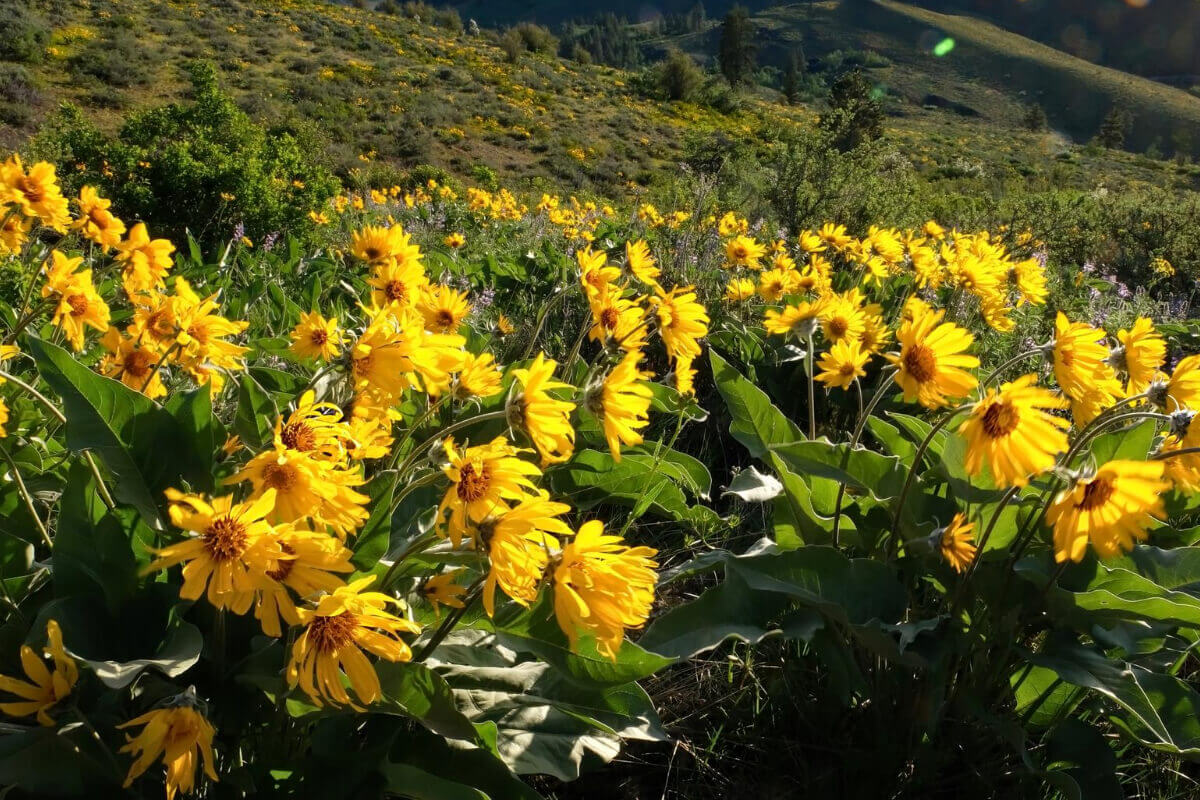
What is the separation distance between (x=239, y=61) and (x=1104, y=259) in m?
26.8

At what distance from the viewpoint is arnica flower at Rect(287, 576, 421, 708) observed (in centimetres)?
94

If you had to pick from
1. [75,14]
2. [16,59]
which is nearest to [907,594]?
[16,59]

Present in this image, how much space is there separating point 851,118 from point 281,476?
6686 mm

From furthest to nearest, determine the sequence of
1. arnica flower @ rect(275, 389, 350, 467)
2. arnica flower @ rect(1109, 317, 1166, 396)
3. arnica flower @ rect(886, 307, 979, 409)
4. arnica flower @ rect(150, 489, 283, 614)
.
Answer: arnica flower @ rect(1109, 317, 1166, 396), arnica flower @ rect(886, 307, 979, 409), arnica flower @ rect(275, 389, 350, 467), arnica flower @ rect(150, 489, 283, 614)

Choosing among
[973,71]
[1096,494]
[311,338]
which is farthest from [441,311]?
[973,71]

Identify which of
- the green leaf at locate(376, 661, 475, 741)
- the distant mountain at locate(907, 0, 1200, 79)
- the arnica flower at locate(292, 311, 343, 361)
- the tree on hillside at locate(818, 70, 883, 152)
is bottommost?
the green leaf at locate(376, 661, 475, 741)

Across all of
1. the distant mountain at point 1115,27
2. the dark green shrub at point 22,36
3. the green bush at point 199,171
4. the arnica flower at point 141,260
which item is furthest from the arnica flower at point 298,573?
the distant mountain at point 1115,27

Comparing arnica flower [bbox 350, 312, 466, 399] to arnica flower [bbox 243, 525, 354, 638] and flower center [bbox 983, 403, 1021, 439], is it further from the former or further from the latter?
flower center [bbox 983, 403, 1021, 439]

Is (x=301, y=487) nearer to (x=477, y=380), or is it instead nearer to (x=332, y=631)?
(x=332, y=631)

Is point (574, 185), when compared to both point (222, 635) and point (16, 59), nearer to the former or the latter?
point (16, 59)

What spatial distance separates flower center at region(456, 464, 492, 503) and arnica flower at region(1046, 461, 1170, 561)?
0.88 meters

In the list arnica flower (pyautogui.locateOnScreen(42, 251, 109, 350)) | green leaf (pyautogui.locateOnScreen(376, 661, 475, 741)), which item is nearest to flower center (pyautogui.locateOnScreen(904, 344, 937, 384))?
green leaf (pyautogui.locateOnScreen(376, 661, 475, 741))

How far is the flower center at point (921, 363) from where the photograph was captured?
62.0 inches

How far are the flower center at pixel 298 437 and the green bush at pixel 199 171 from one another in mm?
4949
